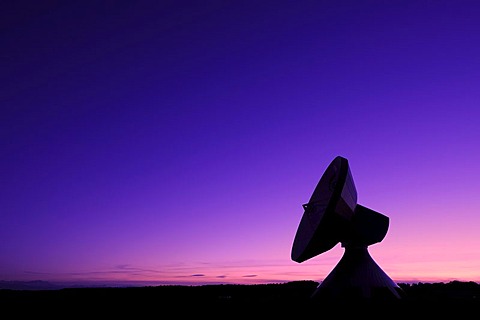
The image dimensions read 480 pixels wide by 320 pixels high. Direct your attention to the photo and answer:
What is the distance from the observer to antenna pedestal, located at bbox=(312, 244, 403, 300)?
34.0 m

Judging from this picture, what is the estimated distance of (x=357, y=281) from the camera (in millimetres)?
34438

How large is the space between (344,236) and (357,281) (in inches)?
140

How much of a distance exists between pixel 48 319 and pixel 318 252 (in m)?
20.4

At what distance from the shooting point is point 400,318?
27828 millimetres

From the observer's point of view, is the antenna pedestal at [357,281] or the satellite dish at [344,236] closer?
the satellite dish at [344,236]

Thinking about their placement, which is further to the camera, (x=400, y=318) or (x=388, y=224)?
(x=388, y=224)

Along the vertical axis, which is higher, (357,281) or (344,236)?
(344,236)

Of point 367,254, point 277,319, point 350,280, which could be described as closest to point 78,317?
point 277,319

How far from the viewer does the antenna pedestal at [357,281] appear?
34000mm

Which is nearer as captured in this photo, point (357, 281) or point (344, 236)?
point (357, 281)

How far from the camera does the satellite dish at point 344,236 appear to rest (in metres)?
32.0

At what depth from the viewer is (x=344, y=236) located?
3522 cm

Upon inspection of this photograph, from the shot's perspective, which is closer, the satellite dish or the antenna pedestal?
the satellite dish

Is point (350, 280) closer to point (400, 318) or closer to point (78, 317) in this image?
point (400, 318)
